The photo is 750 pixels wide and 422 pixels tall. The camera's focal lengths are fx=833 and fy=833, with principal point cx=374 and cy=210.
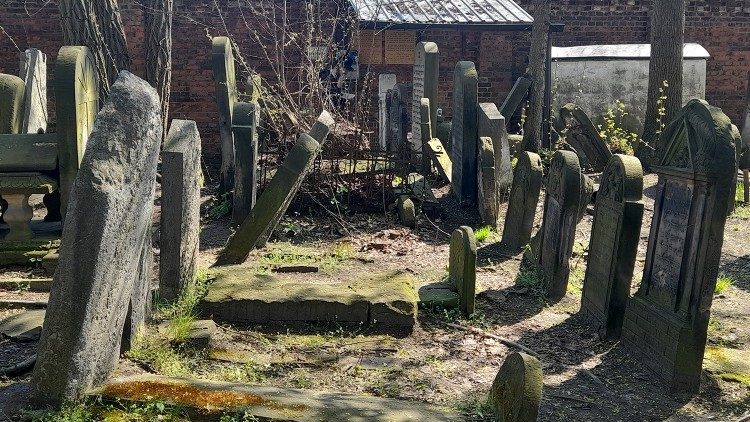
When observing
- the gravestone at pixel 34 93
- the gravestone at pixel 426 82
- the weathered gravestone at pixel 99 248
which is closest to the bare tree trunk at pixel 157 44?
the gravestone at pixel 34 93

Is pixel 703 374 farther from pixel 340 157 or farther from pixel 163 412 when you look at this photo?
pixel 340 157

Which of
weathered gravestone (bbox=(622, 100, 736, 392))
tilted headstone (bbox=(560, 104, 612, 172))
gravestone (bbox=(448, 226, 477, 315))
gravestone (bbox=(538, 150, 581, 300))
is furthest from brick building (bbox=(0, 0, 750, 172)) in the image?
weathered gravestone (bbox=(622, 100, 736, 392))

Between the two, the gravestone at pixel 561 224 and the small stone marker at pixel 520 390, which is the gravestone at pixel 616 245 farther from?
the small stone marker at pixel 520 390

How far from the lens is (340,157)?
9.93 metres

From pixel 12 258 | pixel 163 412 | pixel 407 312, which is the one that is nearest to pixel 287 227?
pixel 12 258

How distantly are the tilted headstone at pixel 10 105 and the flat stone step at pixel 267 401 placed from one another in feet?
20.3

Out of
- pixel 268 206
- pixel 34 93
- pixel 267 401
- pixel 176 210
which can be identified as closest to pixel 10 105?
pixel 34 93

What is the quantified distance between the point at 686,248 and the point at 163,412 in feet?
11.1

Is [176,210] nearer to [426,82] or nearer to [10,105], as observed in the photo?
[10,105]

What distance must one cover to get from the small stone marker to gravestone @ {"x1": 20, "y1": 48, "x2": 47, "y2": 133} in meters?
7.21

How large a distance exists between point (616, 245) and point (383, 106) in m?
8.89

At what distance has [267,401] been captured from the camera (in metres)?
4.13

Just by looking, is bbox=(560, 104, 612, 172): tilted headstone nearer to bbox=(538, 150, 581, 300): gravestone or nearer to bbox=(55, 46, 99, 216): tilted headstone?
bbox=(538, 150, 581, 300): gravestone

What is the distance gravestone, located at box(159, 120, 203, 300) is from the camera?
6.00 meters
